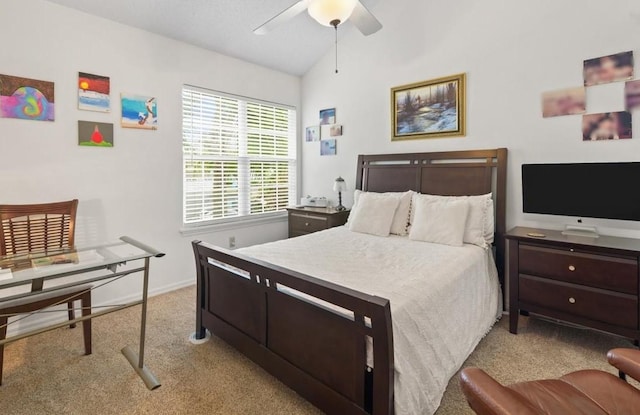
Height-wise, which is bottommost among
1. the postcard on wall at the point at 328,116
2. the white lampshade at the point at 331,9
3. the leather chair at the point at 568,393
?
the leather chair at the point at 568,393

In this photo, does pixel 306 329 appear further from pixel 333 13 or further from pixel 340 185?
pixel 340 185

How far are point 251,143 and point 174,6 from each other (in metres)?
1.64

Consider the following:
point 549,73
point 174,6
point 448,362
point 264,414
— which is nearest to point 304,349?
point 264,414

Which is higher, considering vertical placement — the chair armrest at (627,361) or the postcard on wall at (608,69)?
the postcard on wall at (608,69)

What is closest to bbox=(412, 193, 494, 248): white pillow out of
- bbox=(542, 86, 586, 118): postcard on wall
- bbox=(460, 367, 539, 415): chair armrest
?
bbox=(542, 86, 586, 118): postcard on wall

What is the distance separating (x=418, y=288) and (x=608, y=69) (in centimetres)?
231

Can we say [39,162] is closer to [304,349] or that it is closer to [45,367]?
[45,367]

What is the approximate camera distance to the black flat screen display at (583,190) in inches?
88.9

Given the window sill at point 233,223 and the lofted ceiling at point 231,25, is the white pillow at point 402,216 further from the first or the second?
the lofted ceiling at point 231,25

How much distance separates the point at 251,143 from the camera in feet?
13.6

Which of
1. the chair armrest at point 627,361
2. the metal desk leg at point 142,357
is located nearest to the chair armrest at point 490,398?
the chair armrest at point 627,361

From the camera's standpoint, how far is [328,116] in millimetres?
4254

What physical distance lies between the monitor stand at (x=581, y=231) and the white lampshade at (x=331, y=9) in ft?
7.51

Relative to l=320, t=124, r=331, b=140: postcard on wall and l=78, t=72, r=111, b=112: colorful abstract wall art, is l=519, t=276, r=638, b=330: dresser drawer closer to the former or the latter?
l=320, t=124, r=331, b=140: postcard on wall
